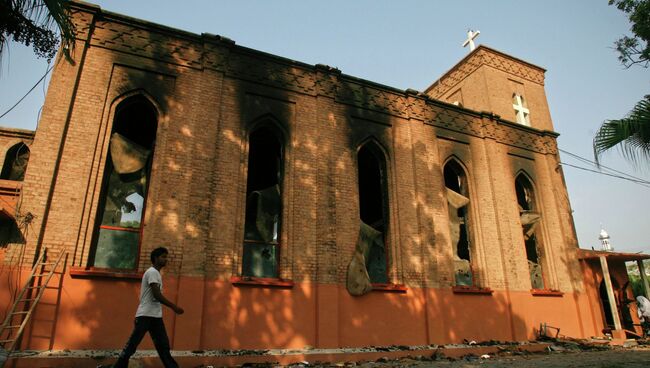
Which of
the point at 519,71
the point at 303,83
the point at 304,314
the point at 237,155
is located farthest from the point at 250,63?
the point at 519,71

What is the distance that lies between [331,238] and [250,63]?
15.9 feet

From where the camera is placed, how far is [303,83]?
11.1m

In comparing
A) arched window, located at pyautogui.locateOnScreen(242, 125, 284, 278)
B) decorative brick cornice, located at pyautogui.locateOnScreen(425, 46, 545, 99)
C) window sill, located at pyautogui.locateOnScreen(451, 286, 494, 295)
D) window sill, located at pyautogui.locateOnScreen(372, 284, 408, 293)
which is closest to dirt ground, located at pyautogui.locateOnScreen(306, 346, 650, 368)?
window sill, located at pyautogui.locateOnScreen(372, 284, 408, 293)

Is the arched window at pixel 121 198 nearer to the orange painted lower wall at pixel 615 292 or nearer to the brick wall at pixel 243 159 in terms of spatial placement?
the brick wall at pixel 243 159

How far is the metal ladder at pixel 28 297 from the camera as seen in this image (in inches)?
266

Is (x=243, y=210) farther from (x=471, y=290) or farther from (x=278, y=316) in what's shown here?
(x=471, y=290)

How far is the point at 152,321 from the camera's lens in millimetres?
5426

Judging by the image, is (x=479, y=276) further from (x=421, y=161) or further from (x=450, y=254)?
(x=421, y=161)

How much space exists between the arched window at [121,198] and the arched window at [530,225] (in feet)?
38.1

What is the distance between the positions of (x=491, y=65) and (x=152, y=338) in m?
17.2

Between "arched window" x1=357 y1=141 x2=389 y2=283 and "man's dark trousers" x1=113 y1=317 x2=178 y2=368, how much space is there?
610 centimetres

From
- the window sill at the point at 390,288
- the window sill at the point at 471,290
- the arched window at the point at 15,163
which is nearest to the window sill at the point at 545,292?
the window sill at the point at 471,290

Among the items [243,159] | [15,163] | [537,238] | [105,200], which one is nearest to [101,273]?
[105,200]

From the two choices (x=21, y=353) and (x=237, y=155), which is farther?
(x=237, y=155)
